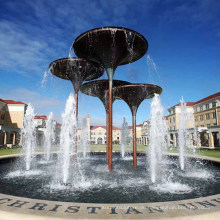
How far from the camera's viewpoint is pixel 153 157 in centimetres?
874

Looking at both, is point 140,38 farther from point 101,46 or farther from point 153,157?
point 153,157

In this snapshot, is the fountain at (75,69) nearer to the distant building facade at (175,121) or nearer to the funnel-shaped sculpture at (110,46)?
the funnel-shaped sculpture at (110,46)

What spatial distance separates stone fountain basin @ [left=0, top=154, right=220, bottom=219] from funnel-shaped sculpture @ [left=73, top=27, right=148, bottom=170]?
597 cm

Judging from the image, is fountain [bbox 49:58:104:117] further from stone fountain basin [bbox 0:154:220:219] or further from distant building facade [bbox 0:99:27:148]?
distant building facade [bbox 0:99:27:148]

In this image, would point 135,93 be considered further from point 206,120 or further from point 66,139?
point 206,120

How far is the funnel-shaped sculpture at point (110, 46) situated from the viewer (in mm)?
9492

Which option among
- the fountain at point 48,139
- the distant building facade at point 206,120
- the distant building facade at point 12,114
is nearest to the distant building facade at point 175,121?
the distant building facade at point 206,120

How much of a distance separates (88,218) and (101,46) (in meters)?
8.51

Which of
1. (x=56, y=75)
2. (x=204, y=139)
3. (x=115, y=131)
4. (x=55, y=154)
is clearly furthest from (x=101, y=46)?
(x=115, y=131)

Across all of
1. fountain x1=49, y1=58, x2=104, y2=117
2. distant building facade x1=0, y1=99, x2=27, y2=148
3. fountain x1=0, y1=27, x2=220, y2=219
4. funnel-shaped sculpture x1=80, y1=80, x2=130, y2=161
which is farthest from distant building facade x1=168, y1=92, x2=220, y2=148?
distant building facade x1=0, y1=99, x2=27, y2=148

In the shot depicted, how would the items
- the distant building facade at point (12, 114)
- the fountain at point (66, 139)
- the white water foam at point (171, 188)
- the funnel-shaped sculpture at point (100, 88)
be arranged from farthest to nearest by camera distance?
the distant building facade at point (12, 114)
the funnel-shaped sculpture at point (100, 88)
the fountain at point (66, 139)
the white water foam at point (171, 188)

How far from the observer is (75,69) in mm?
13531

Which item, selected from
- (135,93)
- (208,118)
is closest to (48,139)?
(135,93)

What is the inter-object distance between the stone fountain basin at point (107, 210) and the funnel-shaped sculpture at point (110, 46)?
235 inches
